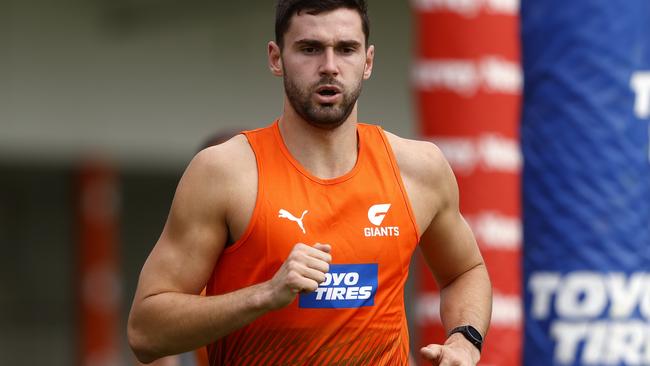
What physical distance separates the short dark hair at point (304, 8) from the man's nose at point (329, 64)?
127 millimetres

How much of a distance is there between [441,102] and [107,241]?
11.6 metres

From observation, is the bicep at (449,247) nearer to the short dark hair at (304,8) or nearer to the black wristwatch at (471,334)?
the black wristwatch at (471,334)

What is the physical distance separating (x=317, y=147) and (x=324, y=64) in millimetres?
275

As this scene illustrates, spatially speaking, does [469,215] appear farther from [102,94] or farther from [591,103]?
[102,94]

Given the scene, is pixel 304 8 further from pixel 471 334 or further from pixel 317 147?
pixel 471 334

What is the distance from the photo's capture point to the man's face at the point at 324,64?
386 centimetres

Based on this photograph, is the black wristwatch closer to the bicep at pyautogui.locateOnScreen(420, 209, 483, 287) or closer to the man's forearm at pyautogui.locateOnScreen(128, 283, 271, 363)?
the bicep at pyautogui.locateOnScreen(420, 209, 483, 287)

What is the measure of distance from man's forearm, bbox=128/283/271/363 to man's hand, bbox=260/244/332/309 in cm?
4

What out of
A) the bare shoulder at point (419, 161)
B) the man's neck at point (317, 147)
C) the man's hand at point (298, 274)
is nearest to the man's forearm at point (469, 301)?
the bare shoulder at point (419, 161)

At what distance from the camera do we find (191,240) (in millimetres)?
3799

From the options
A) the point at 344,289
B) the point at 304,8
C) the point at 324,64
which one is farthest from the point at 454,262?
the point at 304,8

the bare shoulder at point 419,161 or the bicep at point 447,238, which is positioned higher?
the bare shoulder at point 419,161

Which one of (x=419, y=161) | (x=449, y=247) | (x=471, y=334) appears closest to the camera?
(x=471, y=334)

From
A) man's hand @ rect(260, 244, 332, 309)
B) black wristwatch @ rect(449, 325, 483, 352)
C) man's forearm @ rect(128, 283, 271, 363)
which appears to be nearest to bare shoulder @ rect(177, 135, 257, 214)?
man's forearm @ rect(128, 283, 271, 363)
